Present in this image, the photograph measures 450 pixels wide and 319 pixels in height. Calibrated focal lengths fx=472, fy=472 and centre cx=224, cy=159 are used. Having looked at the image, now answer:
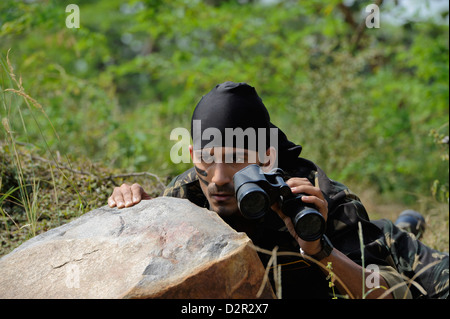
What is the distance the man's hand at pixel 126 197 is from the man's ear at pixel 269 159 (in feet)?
2.16

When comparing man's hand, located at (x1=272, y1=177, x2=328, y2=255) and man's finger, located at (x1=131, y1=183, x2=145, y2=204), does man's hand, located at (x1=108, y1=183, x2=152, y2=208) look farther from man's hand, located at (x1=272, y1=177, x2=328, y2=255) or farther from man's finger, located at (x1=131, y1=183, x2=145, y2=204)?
man's hand, located at (x1=272, y1=177, x2=328, y2=255)

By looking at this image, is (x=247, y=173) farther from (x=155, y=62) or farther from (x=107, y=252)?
(x=155, y=62)

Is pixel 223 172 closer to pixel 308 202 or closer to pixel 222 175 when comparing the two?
pixel 222 175

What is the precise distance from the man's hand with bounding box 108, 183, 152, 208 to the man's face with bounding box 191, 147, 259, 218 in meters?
0.35

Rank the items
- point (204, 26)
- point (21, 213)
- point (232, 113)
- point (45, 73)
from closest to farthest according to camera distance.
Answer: point (232, 113)
point (21, 213)
point (45, 73)
point (204, 26)

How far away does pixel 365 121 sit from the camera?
7.07 metres

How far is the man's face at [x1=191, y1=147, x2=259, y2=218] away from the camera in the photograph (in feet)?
7.54

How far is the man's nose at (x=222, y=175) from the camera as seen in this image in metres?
2.29

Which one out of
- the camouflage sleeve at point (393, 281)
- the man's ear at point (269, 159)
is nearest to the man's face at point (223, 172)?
the man's ear at point (269, 159)

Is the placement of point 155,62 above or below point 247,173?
above

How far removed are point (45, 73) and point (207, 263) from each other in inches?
201

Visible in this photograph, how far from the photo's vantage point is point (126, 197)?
234 centimetres

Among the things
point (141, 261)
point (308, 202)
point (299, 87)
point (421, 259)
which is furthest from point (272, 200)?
point (299, 87)
